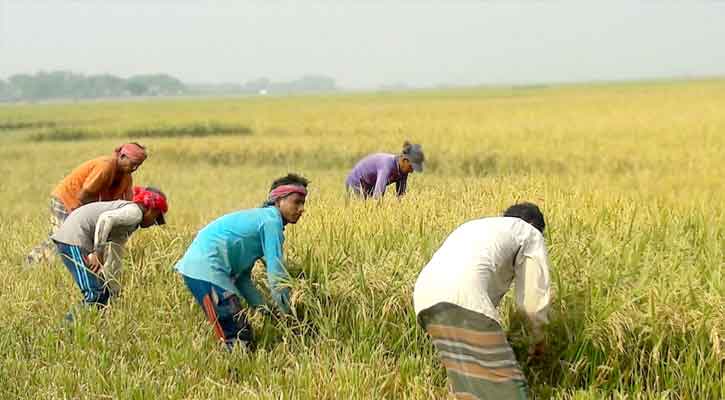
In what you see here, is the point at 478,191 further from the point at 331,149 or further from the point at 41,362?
the point at 331,149

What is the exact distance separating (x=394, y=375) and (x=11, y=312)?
288 centimetres

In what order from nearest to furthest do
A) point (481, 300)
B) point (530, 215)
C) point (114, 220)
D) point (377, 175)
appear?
point (481, 300), point (530, 215), point (114, 220), point (377, 175)

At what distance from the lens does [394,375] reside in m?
3.97

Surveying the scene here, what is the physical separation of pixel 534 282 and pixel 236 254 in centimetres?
182

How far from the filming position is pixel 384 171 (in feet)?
23.1

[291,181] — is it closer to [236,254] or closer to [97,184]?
[236,254]

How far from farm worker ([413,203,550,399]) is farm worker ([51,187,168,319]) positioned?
229 cm

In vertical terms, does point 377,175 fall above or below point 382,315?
above

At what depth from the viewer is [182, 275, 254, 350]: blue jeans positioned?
4.38 m

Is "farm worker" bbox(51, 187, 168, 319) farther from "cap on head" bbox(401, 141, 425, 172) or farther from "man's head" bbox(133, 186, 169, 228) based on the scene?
"cap on head" bbox(401, 141, 425, 172)

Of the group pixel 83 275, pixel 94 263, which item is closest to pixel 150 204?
pixel 94 263

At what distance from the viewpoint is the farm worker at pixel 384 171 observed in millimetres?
6832

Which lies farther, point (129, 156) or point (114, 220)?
point (129, 156)

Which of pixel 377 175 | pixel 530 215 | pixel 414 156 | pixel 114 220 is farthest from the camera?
pixel 377 175
